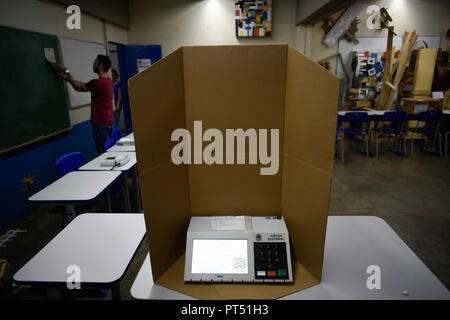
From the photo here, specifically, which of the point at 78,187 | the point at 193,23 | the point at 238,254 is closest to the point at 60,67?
the point at 78,187

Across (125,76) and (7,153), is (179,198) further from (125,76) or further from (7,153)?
(125,76)

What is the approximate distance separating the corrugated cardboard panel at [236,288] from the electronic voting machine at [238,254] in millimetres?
23

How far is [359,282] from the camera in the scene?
1.05 meters

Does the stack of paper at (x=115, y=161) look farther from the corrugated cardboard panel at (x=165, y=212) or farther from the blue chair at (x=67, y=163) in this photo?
the corrugated cardboard panel at (x=165, y=212)

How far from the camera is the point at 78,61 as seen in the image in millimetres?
4285

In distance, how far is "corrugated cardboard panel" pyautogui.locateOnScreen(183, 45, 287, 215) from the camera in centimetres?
100

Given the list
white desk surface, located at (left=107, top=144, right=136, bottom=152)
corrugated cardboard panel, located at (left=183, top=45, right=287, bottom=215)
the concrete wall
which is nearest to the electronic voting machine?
corrugated cardboard panel, located at (left=183, top=45, right=287, bottom=215)

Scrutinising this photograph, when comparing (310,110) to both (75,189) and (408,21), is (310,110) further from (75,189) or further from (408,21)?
(408,21)

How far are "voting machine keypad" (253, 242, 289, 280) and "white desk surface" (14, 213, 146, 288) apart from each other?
23.3 inches

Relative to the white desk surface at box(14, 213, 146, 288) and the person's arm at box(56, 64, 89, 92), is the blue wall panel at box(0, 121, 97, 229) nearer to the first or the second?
the person's arm at box(56, 64, 89, 92)

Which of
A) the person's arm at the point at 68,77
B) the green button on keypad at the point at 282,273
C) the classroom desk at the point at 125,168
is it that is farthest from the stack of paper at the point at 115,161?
the green button on keypad at the point at 282,273

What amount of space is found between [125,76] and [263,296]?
642 cm

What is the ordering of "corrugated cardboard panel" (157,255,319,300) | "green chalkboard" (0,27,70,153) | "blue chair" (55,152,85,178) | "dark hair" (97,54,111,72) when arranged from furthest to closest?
1. "dark hair" (97,54,111,72)
2. "green chalkboard" (0,27,70,153)
3. "blue chair" (55,152,85,178)
4. "corrugated cardboard panel" (157,255,319,300)
